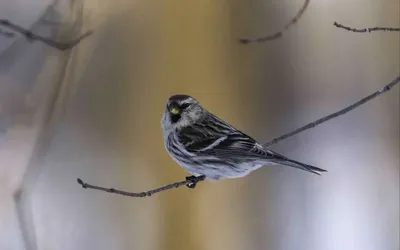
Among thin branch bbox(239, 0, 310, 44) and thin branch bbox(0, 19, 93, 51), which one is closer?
thin branch bbox(0, 19, 93, 51)

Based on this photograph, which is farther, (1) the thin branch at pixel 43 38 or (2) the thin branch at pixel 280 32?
(2) the thin branch at pixel 280 32

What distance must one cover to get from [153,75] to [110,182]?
229mm

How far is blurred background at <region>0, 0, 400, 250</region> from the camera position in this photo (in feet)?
2.91

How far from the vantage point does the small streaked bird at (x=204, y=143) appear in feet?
3.06

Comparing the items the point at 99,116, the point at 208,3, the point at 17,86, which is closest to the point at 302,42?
the point at 208,3

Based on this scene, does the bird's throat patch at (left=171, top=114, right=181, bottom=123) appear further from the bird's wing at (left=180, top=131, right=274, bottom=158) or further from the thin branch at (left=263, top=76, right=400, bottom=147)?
the thin branch at (left=263, top=76, right=400, bottom=147)

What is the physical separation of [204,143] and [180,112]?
0.08 metres

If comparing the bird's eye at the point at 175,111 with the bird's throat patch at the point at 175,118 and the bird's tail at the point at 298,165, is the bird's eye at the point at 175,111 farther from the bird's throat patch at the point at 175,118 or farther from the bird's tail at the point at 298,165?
the bird's tail at the point at 298,165

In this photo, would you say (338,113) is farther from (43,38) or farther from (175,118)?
(43,38)

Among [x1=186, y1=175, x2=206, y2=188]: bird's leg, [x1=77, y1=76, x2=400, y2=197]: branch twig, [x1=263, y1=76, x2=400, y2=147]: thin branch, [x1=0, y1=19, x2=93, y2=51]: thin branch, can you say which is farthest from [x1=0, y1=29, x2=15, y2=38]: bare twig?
[x1=263, y1=76, x2=400, y2=147]: thin branch

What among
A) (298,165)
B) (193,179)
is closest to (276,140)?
(298,165)

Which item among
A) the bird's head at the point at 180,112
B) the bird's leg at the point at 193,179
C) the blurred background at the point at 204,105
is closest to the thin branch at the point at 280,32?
the blurred background at the point at 204,105

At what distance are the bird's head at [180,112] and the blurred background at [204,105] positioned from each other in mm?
15

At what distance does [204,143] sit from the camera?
95 cm
